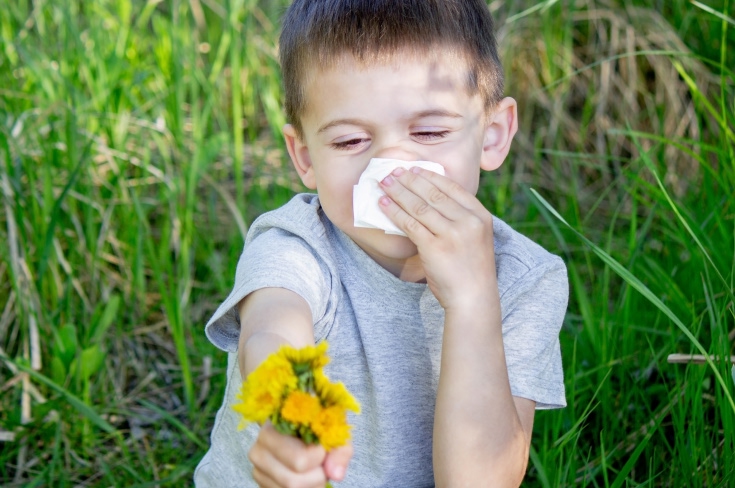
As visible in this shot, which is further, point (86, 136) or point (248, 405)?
point (86, 136)

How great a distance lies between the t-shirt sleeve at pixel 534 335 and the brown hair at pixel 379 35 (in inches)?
13.4

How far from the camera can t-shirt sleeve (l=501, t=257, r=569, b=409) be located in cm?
154

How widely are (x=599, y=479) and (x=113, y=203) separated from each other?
1.46 meters

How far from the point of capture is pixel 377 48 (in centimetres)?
143

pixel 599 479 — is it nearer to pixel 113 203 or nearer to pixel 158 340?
pixel 158 340

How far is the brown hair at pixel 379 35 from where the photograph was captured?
4.76 feet

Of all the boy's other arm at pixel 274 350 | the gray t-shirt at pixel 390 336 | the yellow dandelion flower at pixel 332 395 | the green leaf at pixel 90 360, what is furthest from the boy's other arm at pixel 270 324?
the green leaf at pixel 90 360

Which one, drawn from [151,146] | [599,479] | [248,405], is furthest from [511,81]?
[248,405]

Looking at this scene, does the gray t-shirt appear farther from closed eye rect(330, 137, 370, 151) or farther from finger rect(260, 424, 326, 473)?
finger rect(260, 424, 326, 473)

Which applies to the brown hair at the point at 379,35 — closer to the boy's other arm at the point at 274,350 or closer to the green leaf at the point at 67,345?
the boy's other arm at the point at 274,350

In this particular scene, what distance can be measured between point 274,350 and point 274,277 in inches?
9.5

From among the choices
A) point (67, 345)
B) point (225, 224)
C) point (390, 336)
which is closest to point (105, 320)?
point (67, 345)

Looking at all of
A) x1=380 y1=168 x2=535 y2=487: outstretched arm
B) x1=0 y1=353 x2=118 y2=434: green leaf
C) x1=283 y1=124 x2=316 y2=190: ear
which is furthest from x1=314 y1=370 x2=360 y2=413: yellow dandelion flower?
x1=0 y1=353 x2=118 y2=434: green leaf

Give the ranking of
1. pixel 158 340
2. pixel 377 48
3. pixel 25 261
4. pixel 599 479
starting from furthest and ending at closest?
pixel 158 340, pixel 25 261, pixel 599 479, pixel 377 48
